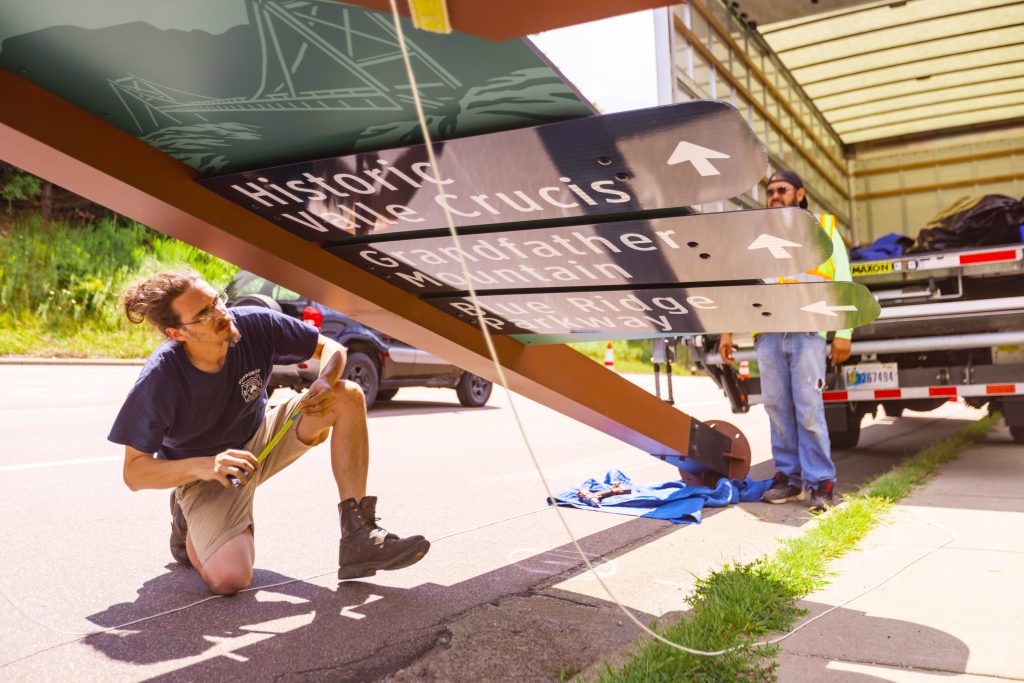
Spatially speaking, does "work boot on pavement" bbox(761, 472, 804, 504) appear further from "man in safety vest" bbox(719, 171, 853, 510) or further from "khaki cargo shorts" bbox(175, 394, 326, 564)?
"khaki cargo shorts" bbox(175, 394, 326, 564)

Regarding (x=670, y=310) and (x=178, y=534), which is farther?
(x=178, y=534)

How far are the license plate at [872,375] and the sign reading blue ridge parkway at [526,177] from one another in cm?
461

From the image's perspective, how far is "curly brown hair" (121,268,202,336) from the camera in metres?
3.14

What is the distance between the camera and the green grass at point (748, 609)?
2.35 meters

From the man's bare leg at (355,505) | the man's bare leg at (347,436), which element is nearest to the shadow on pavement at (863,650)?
the man's bare leg at (355,505)

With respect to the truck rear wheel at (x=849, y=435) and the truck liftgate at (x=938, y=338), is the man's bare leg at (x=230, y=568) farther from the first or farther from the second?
the truck rear wheel at (x=849, y=435)

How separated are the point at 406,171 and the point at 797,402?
3.32m

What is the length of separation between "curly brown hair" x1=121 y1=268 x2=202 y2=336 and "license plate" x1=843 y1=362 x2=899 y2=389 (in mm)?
4859

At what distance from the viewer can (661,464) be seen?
270 inches

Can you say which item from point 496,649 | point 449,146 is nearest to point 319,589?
point 496,649

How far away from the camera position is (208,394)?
3346 mm

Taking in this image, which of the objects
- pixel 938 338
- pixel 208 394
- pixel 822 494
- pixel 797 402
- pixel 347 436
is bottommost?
pixel 822 494

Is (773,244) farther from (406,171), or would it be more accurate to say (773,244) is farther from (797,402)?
(797,402)

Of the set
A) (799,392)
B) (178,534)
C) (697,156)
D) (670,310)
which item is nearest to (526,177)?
(697,156)
